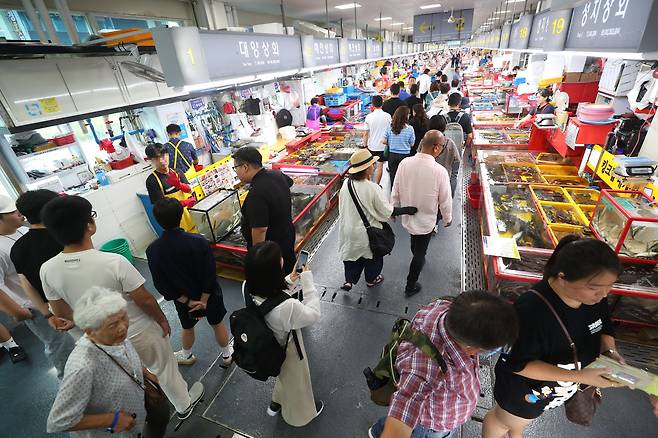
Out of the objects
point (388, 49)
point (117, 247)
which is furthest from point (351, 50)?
point (117, 247)

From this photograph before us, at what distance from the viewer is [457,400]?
146cm

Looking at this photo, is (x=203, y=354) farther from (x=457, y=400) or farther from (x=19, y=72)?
(x=19, y=72)

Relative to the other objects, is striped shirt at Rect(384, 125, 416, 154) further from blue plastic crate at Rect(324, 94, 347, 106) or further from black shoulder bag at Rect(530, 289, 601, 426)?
blue plastic crate at Rect(324, 94, 347, 106)

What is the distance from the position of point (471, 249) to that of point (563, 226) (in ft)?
4.38

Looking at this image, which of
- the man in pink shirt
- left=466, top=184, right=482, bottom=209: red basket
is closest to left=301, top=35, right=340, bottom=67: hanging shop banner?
the man in pink shirt

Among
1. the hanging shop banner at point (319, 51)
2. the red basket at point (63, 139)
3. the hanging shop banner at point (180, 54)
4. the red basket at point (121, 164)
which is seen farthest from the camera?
the red basket at point (121, 164)

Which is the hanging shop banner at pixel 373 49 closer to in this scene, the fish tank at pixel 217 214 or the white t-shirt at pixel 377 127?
the white t-shirt at pixel 377 127

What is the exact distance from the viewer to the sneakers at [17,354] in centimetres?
350

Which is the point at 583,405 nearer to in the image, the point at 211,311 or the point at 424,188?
the point at 424,188

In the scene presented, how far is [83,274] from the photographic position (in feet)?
6.42

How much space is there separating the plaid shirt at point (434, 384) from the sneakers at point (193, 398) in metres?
2.18

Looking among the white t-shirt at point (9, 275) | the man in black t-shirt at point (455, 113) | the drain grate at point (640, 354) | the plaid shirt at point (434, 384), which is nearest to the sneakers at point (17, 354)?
the white t-shirt at point (9, 275)

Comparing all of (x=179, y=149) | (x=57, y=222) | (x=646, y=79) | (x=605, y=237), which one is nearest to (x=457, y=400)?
(x=57, y=222)

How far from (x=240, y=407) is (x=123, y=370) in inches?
54.2
